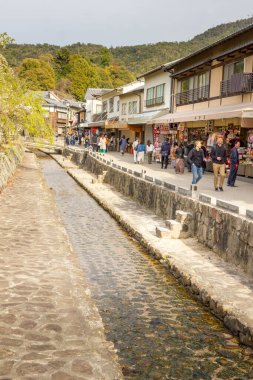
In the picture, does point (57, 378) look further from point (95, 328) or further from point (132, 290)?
point (132, 290)

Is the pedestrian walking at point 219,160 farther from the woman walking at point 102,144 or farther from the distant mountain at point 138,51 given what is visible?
the distant mountain at point 138,51

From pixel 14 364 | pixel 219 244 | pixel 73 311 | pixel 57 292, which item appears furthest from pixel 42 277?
pixel 219 244

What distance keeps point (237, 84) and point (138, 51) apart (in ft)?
374

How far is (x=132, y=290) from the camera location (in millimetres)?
7547

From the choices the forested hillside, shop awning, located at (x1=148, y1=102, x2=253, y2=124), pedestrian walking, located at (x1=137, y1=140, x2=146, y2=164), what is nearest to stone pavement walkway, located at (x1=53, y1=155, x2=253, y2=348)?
shop awning, located at (x1=148, y1=102, x2=253, y2=124)

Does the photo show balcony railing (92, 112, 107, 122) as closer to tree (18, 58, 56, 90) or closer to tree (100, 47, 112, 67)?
tree (18, 58, 56, 90)

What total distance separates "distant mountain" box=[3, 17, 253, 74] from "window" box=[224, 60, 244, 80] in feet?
273

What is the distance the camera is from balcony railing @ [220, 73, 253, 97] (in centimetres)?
1825

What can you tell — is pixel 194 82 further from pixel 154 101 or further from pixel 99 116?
pixel 99 116

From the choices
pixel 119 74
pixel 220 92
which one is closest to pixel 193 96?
pixel 220 92

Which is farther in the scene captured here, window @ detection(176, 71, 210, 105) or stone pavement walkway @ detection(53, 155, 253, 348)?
window @ detection(176, 71, 210, 105)

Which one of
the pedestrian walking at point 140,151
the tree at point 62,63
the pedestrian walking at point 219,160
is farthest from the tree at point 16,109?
the tree at point 62,63

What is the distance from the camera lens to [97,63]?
119000 mm

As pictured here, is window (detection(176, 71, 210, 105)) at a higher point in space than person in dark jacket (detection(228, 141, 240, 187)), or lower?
higher
